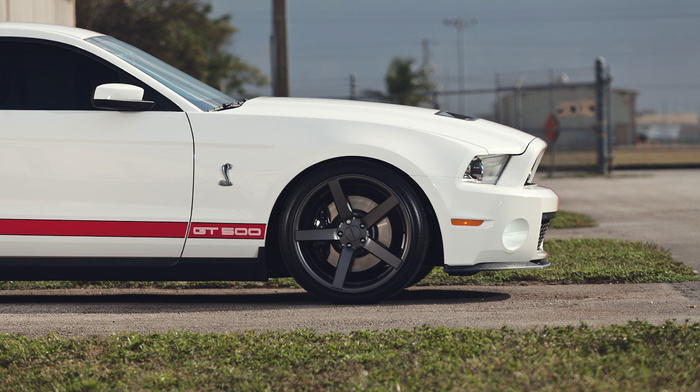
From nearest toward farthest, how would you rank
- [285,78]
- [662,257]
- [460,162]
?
1. [460,162]
2. [662,257]
3. [285,78]

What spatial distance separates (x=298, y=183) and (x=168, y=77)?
1137mm

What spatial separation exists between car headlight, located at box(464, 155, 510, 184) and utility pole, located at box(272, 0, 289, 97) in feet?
28.5

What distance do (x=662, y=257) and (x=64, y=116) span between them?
447 centimetres

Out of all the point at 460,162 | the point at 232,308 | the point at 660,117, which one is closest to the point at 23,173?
the point at 232,308

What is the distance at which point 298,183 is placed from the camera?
5.09m

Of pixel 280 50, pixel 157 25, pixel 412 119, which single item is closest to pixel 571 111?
pixel 157 25

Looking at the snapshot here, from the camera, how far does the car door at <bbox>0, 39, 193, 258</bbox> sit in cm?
504

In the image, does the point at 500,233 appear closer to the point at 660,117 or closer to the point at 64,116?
the point at 64,116

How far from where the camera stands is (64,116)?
5121 mm

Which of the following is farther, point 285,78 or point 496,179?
point 285,78

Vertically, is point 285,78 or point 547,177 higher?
point 285,78

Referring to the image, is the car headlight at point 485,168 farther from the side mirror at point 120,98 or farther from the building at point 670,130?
the building at point 670,130

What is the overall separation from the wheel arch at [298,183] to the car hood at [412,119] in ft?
0.81

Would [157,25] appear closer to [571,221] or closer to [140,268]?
[571,221]
